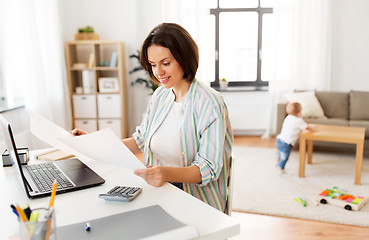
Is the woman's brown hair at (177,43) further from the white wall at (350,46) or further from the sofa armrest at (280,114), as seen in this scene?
the white wall at (350,46)

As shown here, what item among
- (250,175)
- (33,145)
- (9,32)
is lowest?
(250,175)

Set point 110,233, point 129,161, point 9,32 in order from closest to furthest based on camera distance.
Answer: point 110,233
point 129,161
point 9,32

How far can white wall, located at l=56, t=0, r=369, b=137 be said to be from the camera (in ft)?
16.8

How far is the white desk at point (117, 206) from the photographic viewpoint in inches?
39.8

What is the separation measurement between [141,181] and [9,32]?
2903mm

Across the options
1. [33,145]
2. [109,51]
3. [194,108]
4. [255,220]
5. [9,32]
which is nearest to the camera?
[194,108]

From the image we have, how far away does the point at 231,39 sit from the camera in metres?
5.54

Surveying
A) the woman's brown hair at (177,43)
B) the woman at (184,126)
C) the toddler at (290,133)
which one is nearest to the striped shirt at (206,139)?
the woman at (184,126)

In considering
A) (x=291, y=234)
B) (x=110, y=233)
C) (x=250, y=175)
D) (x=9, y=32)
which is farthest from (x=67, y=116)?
(x=110, y=233)

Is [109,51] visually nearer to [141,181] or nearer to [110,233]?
[141,181]

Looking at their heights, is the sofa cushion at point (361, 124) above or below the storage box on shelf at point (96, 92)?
below

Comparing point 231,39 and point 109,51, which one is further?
point 231,39

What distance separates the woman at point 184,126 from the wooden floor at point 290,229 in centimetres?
119

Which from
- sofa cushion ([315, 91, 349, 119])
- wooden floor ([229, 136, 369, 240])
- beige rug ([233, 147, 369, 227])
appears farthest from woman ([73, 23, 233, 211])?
sofa cushion ([315, 91, 349, 119])
